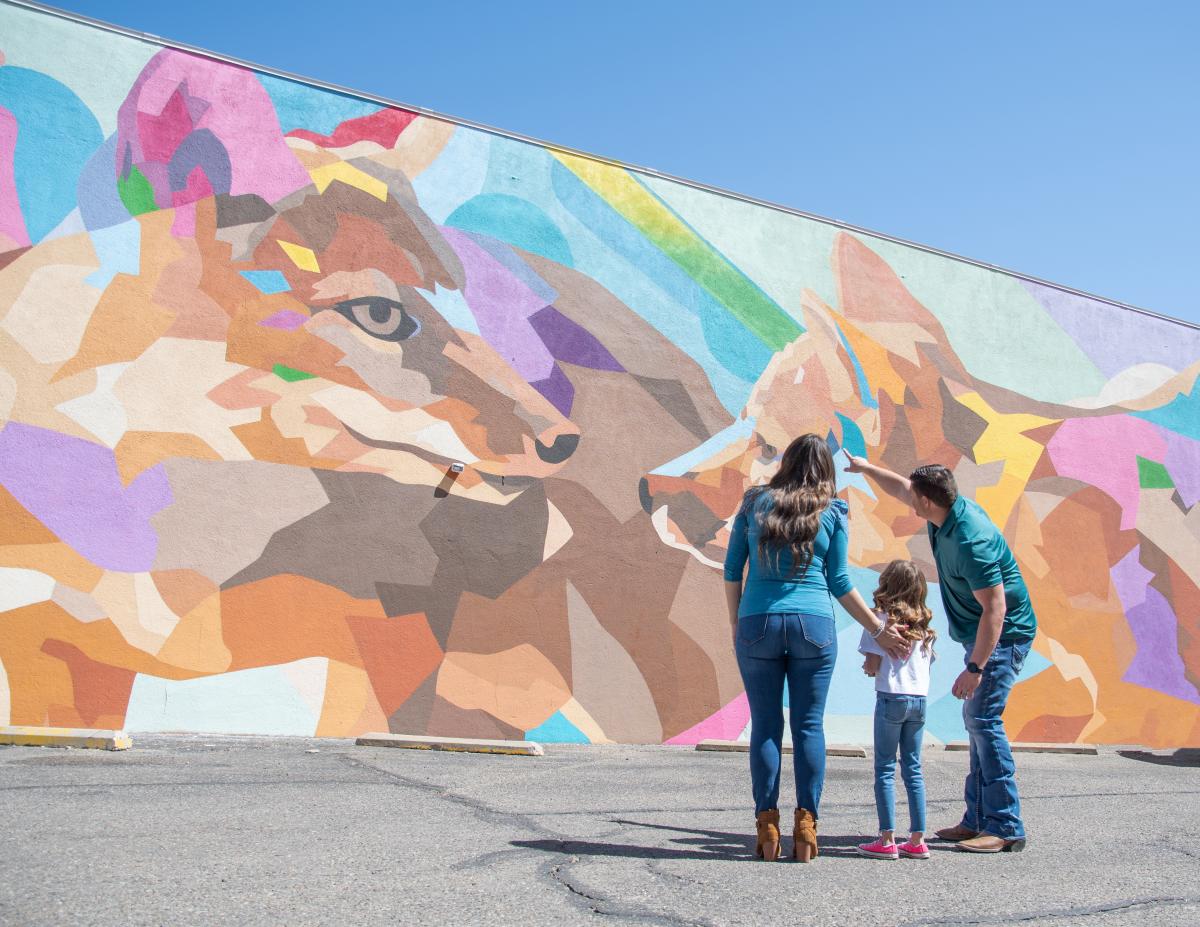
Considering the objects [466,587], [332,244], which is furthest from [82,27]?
[466,587]

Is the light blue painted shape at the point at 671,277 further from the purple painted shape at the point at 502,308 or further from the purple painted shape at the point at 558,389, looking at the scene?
the purple painted shape at the point at 558,389

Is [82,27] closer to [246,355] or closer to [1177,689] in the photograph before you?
[246,355]

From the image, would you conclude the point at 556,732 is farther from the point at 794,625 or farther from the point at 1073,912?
the point at 1073,912

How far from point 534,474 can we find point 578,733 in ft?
7.80

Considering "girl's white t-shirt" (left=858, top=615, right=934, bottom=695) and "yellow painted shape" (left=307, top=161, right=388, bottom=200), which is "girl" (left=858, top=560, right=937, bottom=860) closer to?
"girl's white t-shirt" (left=858, top=615, right=934, bottom=695)

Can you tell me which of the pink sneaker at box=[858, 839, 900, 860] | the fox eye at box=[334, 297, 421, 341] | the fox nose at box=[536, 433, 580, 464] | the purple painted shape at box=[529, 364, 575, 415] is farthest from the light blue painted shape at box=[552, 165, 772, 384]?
the pink sneaker at box=[858, 839, 900, 860]

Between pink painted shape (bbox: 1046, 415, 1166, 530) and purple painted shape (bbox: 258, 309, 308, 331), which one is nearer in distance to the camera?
purple painted shape (bbox: 258, 309, 308, 331)

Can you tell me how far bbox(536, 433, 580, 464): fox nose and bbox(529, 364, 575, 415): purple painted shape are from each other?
0.25 metres

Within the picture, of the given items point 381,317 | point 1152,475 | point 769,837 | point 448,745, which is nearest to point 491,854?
point 769,837

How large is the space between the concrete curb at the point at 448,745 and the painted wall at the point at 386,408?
0.49m

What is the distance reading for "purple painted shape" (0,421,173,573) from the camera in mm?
7660

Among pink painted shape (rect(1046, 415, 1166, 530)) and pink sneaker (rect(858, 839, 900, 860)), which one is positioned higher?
pink painted shape (rect(1046, 415, 1166, 530))

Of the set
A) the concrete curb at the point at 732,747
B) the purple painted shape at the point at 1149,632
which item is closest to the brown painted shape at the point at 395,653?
the concrete curb at the point at 732,747

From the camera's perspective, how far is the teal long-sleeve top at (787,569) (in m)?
4.12
